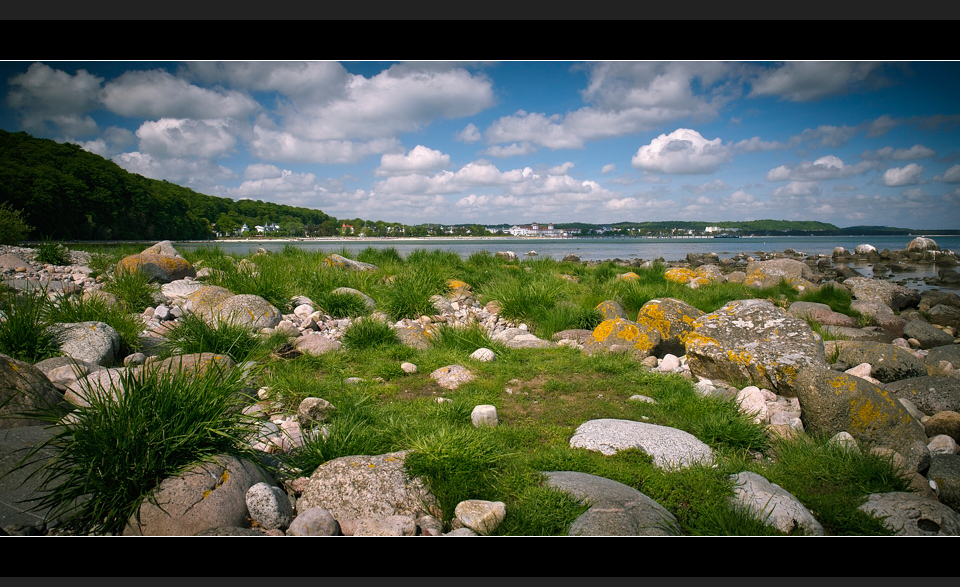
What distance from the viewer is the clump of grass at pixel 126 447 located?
78.6 inches

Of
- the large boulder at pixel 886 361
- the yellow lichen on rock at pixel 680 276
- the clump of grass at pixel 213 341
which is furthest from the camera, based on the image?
the yellow lichen on rock at pixel 680 276

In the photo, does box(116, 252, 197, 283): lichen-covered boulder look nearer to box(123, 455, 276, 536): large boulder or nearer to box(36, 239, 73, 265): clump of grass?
box(36, 239, 73, 265): clump of grass

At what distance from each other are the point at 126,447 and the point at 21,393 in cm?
131

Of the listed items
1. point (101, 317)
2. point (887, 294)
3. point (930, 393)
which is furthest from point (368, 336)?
point (887, 294)

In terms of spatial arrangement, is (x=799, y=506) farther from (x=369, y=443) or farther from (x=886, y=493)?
(x=369, y=443)

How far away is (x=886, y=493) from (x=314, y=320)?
22.4 feet

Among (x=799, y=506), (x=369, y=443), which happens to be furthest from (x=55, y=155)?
(x=799, y=506)

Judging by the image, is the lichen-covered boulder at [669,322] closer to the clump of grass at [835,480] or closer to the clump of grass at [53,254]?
the clump of grass at [835,480]

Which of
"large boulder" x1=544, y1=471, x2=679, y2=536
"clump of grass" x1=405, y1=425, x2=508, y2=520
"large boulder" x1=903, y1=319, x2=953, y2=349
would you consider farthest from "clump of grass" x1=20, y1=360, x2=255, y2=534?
"large boulder" x1=903, y1=319, x2=953, y2=349

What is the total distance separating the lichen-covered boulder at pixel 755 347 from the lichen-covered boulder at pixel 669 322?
1.88ft

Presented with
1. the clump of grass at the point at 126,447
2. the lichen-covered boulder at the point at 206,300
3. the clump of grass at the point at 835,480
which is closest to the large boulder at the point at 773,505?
the clump of grass at the point at 835,480

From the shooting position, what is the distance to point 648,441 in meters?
3.25

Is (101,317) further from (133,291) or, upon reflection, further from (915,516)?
(915,516)

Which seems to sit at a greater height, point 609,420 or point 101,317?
point 101,317
